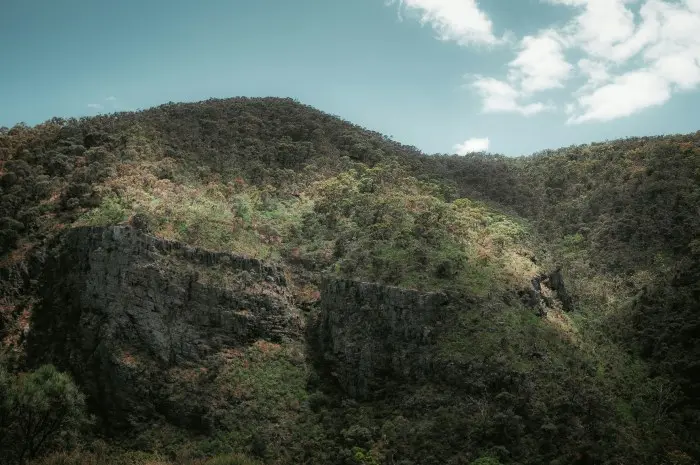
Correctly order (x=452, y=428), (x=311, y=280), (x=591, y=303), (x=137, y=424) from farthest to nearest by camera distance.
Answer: (x=591, y=303) → (x=311, y=280) → (x=137, y=424) → (x=452, y=428)

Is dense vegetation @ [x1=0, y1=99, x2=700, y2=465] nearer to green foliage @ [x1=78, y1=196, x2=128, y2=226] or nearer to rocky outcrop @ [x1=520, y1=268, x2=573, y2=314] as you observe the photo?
green foliage @ [x1=78, y1=196, x2=128, y2=226]

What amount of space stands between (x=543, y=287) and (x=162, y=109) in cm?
4377

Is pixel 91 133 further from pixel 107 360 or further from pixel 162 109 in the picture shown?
pixel 107 360

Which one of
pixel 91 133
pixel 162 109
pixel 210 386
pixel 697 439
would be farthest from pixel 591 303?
pixel 162 109

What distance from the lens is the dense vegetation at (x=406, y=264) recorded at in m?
28.5

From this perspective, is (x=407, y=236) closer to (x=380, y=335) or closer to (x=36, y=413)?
(x=380, y=335)

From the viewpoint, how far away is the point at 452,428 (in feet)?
91.3

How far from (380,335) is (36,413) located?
61.8 feet

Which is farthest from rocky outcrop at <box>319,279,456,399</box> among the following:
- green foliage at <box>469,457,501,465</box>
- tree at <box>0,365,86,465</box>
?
tree at <box>0,365,86,465</box>

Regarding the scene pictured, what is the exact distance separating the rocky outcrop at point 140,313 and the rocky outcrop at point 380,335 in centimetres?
337

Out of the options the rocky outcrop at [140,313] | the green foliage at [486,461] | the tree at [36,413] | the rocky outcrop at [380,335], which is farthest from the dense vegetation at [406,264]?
the rocky outcrop at [140,313]

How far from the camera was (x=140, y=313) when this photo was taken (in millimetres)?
32750

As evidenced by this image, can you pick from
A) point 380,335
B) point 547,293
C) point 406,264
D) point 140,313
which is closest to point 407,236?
point 406,264

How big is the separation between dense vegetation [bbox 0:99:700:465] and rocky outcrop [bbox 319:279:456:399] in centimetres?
81
